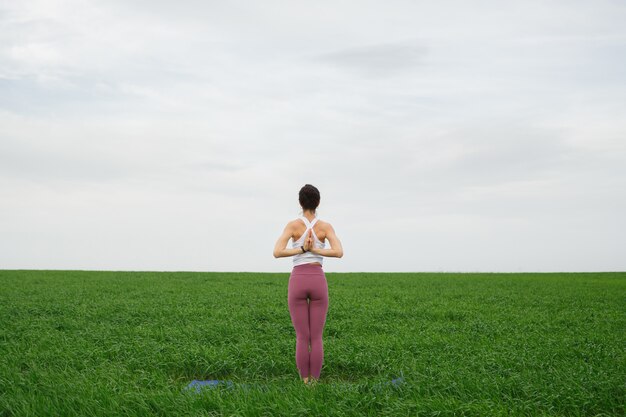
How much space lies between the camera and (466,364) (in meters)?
10.3

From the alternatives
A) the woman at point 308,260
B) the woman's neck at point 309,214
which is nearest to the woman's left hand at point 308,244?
the woman at point 308,260

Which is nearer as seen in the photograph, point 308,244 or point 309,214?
point 308,244

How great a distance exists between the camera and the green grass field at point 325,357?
24.1 feet

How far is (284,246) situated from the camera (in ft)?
25.9

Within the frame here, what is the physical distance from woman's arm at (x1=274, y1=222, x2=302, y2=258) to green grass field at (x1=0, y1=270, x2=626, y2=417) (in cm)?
183

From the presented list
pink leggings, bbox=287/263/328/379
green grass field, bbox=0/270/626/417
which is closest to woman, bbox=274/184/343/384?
pink leggings, bbox=287/263/328/379

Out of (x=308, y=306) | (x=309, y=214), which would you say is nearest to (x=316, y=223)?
(x=309, y=214)

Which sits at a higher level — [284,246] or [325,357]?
[284,246]

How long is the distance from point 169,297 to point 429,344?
12691mm

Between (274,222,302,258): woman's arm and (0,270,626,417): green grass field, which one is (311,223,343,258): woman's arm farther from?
(0,270,626,417): green grass field

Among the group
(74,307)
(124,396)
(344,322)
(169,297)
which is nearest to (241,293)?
(169,297)

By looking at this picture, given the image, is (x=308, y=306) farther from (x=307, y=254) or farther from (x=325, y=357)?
(x=325, y=357)

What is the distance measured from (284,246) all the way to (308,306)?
924mm

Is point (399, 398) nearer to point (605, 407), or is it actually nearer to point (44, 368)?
point (605, 407)
